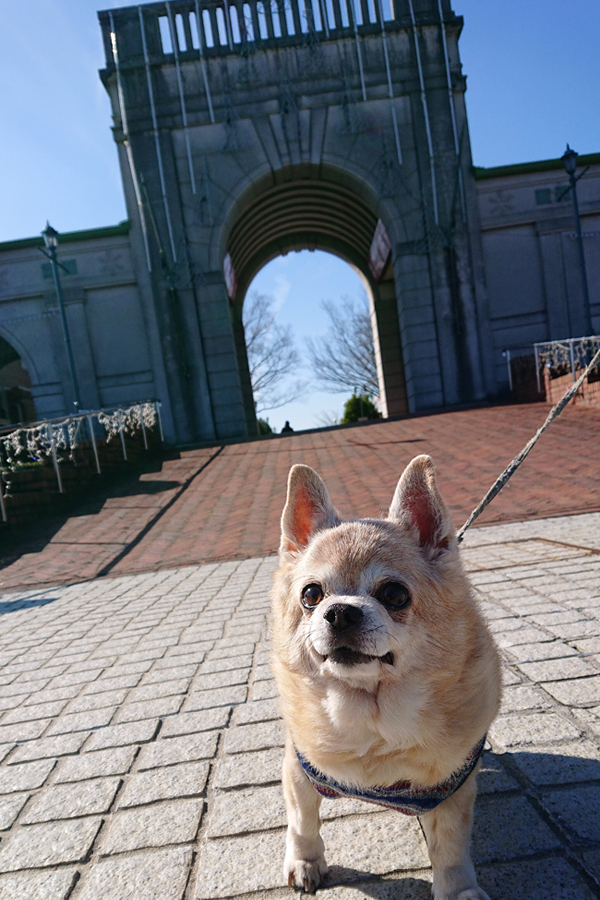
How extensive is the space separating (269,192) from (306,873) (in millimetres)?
24007

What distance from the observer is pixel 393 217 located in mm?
21250

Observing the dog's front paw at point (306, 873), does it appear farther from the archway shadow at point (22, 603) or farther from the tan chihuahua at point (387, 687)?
the archway shadow at point (22, 603)

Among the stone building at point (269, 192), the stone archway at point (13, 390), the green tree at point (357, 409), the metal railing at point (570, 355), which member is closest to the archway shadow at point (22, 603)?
the metal railing at point (570, 355)

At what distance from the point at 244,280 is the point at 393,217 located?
11.8 metres

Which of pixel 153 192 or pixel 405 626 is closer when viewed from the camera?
pixel 405 626

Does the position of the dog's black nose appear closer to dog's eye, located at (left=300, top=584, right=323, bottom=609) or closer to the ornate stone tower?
dog's eye, located at (left=300, top=584, right=323, bottom=609)

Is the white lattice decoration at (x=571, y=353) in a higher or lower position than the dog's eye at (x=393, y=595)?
higher

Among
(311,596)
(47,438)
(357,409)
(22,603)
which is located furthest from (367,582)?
(357,409)

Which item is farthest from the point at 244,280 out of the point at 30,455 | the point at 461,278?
the point at 30,455

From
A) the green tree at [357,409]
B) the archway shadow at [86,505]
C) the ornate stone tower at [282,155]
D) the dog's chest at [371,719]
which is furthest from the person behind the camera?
the green tree at [357,409]

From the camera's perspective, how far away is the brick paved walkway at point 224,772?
1.88 m

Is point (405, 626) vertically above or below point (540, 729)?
above

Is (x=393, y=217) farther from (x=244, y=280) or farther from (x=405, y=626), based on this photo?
(x=405, y=626)

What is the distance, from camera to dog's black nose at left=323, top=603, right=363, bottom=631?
5.36 ft
